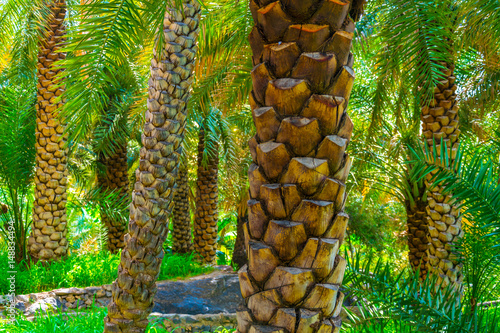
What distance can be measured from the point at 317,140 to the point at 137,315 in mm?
3396

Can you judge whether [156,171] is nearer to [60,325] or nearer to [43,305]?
[60,325]

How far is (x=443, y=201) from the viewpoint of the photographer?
5719 millimetres

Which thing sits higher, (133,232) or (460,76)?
(460,76)

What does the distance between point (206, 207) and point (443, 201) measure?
7.42m

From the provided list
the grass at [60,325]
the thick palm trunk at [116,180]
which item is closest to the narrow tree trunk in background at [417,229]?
the grass at [60,325]

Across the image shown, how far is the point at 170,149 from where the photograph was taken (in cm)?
445

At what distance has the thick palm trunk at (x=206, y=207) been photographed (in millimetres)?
11570

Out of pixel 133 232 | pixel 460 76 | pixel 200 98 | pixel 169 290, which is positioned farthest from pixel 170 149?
pixel 460 76

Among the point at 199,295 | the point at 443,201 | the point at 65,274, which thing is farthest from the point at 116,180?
the point at 443,201

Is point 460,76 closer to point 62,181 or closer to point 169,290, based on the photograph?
point 169,290

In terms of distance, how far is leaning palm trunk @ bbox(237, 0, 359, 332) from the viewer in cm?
161

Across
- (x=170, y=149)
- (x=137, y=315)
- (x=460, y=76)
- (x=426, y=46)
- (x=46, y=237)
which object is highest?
(x=460, y=76)

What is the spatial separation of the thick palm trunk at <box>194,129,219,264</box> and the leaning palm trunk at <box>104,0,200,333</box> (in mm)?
6793

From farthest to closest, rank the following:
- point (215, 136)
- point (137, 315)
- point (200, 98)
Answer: point (215, 136), point (200, 98), point (137, 315)
